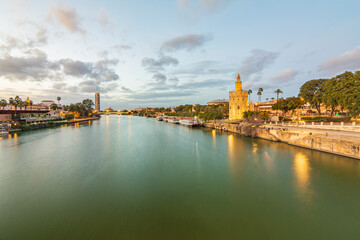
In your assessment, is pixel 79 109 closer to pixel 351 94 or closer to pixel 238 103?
pixel 238 103

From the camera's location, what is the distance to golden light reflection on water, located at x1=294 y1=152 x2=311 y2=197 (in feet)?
45.2

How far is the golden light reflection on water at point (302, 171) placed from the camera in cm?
1377

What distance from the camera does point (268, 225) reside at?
8.84m

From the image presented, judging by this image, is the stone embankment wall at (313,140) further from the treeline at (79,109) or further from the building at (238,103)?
the treeline at (79,109)

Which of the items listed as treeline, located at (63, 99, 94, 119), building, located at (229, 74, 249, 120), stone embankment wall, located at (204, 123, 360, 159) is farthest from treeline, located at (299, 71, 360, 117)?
treeline, located at (63, 99, 94, 119)

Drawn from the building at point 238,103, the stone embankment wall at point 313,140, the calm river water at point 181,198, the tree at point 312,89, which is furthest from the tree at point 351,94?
the building at point 238,103

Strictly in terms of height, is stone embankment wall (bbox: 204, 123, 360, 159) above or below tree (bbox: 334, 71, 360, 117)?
below

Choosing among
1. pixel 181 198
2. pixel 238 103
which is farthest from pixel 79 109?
pixel 181 198

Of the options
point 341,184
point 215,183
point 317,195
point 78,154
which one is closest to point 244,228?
point 215,183

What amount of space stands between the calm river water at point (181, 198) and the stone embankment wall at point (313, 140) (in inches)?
59.6

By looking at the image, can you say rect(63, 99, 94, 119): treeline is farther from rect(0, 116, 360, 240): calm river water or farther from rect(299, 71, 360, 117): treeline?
rect(299, 71, 360, 117): treeline

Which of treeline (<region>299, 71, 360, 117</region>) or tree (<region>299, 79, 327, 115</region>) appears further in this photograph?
tree (<region>299, 79, 327, 115</region>)

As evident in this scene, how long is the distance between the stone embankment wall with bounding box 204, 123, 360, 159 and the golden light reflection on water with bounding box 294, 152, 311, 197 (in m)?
3.45

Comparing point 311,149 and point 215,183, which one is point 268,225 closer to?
point 215,183
